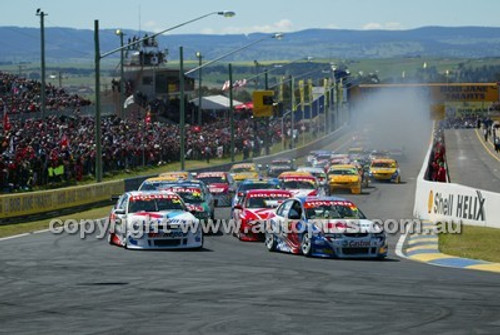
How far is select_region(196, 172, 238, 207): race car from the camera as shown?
4166cm

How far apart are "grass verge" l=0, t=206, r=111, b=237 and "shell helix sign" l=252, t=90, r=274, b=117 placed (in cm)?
4843

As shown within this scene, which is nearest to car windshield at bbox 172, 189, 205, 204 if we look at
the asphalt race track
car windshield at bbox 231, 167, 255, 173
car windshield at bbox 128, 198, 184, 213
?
car windshield at bbox 128, 198, 184, 213

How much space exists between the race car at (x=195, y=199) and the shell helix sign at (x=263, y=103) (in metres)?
58.2

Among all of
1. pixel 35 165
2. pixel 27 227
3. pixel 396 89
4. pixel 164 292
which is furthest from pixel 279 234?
pixel 396 89

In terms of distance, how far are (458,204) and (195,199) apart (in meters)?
7.46

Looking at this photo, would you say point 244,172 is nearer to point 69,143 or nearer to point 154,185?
point 69,143

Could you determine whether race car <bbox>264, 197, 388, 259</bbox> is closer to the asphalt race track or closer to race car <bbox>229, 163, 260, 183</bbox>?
the asphalt race track

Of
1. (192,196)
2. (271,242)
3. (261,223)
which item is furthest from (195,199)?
(271,242)

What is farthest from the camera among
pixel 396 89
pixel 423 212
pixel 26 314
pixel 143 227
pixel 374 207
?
pixel 396 89

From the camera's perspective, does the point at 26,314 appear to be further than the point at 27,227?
No

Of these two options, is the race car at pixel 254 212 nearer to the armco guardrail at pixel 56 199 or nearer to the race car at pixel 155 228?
the race car at pixel 155 228

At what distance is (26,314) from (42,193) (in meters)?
23.0

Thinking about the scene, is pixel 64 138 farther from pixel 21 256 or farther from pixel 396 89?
pixel 396 89

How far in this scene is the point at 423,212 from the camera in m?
36.3
